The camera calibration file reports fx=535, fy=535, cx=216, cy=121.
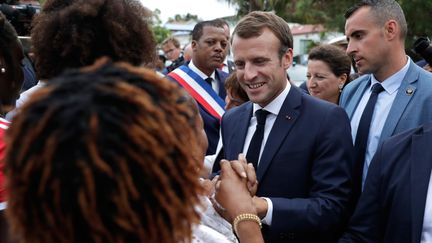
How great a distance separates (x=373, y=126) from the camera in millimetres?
3146

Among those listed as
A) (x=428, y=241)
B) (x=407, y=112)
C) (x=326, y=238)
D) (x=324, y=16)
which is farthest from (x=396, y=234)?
(x=324, y=16)

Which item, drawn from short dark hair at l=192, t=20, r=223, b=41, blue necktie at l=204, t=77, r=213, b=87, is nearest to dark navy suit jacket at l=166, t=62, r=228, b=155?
blue necktie at l=204, t=77, r=213, b=87

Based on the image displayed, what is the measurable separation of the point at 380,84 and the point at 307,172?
41.2 inches

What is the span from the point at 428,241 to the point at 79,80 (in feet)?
5.54

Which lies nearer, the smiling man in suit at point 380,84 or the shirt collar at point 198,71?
the smiling man in suit at point 380,84

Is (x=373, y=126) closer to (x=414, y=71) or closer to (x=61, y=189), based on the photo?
(x=414, y=71)

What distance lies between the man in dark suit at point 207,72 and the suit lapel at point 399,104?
210cm

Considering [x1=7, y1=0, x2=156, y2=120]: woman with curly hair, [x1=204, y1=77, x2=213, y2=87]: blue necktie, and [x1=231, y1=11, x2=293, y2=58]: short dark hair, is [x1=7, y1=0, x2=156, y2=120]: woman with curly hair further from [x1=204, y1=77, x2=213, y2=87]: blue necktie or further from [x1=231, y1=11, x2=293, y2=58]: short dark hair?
[x1=204, y1=77, x2=213, y2=87]: blue necktie

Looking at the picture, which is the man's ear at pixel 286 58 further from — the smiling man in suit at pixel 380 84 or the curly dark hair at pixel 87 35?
the curly dark hair at pixel 87 35

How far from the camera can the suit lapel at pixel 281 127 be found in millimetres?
2566

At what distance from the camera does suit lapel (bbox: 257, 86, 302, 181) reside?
8.42 feet

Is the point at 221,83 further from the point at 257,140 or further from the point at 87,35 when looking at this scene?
the point at 87,35

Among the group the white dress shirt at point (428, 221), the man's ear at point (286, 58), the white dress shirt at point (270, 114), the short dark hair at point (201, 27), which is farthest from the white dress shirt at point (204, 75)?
the white dress shirt at point (428, 221)

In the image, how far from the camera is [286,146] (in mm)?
2557
